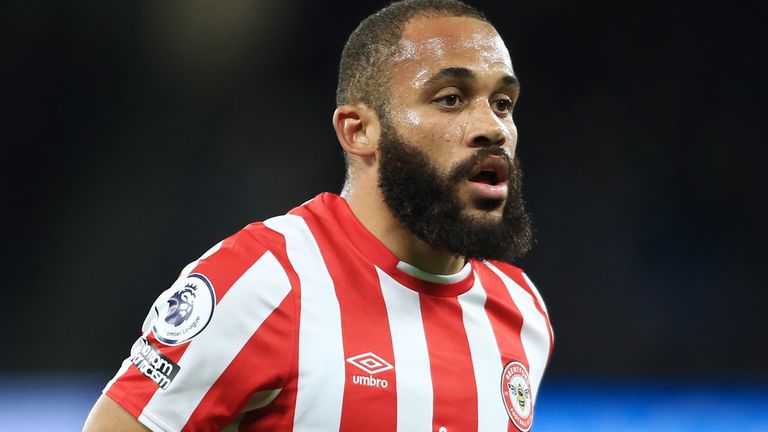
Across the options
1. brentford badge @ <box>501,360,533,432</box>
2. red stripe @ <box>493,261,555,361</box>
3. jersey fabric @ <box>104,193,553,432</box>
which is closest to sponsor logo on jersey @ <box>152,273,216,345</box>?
jersey fabric @ <box>104,193,553,432</box>

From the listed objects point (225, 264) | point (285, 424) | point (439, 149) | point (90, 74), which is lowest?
point (285, 424)

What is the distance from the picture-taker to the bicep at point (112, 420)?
4.37 feet

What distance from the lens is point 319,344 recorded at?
1411mm

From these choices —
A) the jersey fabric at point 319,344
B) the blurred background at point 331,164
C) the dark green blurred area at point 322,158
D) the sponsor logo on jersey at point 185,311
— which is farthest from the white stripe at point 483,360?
the dark green blurred area at point 322,158

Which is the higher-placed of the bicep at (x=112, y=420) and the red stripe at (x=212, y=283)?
the red stripe at (x=212, y=283)

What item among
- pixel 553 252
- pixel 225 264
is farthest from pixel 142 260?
pixel 225 264

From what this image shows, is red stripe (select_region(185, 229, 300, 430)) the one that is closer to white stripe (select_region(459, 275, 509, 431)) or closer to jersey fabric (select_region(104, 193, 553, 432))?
jersey fabric (select_region(104, 193, 553, 432))

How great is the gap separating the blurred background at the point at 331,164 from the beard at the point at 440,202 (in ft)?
9.30

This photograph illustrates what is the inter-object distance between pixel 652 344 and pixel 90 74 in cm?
322

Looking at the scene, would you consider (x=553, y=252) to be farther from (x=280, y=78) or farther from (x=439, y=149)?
(x=439, y=149)

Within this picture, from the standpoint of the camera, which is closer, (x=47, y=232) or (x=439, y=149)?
(x=439, y=149)

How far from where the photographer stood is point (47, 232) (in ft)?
14.9

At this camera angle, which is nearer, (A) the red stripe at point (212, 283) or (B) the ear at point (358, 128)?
(A) the red stripe at point (212, 283)

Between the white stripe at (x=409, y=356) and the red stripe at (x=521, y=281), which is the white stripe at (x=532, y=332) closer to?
the red stripe at (x=521, y=281)
